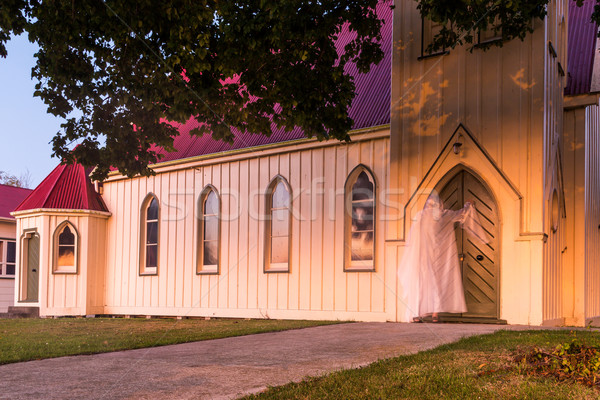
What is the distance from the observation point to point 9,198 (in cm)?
2912

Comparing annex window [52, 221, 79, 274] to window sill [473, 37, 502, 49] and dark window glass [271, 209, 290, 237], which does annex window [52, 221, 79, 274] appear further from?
window sill [473, 37, 502, 49]

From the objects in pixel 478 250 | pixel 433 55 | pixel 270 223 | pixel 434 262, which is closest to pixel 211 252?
pixel 270 223

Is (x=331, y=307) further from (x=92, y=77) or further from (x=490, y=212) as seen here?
(x=92, y=77)

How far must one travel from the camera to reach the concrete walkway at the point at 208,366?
575cm

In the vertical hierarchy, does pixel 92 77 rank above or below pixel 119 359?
above

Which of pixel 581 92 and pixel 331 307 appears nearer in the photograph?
pixel 581 92

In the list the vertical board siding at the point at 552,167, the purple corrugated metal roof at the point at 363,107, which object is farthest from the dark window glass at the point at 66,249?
the vertical board siding at the point at 552,167

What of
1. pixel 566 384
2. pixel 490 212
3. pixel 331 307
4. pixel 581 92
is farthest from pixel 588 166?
pixel 566 384

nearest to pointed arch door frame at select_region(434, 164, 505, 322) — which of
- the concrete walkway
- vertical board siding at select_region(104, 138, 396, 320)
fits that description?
vertical board siding at select_region(104, 138, 396, 320)

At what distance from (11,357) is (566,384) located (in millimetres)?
6889

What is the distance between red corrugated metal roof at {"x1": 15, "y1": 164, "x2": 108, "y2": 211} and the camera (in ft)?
73.5

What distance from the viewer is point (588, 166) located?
1464cm

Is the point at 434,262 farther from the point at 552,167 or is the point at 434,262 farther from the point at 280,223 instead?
the point at 280,223

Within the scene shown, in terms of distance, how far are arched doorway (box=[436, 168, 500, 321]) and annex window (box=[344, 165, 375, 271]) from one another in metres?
2.73
